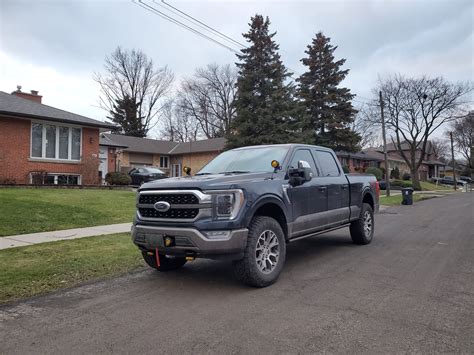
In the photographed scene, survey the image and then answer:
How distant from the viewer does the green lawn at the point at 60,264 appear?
5285 millimetres

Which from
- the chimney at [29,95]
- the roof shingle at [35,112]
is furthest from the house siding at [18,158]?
the chimney at [29,95]

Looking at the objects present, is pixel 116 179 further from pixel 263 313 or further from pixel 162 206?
pixel 263 313

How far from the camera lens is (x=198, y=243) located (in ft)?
15.5

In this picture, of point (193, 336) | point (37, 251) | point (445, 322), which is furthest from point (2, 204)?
point (445, 322)

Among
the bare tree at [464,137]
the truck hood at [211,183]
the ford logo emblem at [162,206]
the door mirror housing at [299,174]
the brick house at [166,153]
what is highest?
the bare tree at [464,137]

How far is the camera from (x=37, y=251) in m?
7.18

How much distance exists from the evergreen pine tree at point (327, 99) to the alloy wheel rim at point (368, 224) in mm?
23360

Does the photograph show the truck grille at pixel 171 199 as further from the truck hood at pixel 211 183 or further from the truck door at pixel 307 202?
the truck door at pixel 307 202

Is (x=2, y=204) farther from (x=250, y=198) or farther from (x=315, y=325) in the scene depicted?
(x=315, y=325)

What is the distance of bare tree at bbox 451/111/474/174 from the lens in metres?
65.0

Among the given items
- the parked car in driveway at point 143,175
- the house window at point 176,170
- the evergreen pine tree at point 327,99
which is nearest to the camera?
the parked car in driveway at point 143,175

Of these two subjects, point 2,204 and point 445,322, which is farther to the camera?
point 2,204

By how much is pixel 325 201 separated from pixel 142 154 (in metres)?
37.5

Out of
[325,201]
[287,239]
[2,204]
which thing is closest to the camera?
[287,239]
